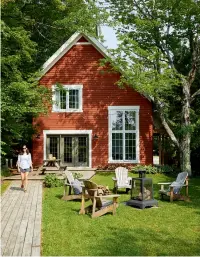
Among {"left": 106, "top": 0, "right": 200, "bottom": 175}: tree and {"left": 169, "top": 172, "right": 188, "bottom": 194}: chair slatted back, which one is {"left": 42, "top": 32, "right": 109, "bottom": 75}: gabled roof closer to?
{"left": 106, "top": 0, "right": 200, "bottom": 175}: tree

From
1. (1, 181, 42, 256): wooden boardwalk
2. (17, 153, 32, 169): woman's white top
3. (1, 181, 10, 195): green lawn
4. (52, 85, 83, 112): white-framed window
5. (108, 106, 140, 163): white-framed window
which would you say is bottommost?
(1, 181, 42, 256): wooden boardwalk

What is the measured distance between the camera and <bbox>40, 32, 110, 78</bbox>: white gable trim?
72.3 feet

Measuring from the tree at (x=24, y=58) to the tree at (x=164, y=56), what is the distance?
2.27 meters

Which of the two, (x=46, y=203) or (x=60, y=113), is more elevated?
(x=60, y=113)

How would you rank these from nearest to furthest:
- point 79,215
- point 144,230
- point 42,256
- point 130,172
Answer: point 42,256 < point 144,230 < point 79,215 < point 130,172

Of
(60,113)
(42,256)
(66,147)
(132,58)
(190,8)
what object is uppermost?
(190,8)

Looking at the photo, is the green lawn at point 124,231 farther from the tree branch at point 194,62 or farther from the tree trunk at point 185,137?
the tree branch at point 194,62

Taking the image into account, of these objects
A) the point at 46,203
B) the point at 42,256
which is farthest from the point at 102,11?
the point at 42,256

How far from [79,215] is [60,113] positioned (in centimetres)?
1341

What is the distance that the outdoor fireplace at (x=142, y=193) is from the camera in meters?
10.6

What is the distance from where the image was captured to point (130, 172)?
842 inches

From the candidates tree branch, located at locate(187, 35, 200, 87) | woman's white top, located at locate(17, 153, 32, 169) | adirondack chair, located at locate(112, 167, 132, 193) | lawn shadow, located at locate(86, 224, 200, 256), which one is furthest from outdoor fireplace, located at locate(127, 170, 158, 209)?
tree branch, located at locate(187, 35, 200, 87)

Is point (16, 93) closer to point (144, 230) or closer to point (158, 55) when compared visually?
point (158, 55)

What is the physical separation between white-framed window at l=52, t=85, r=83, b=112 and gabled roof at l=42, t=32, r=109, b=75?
4.78 ft
